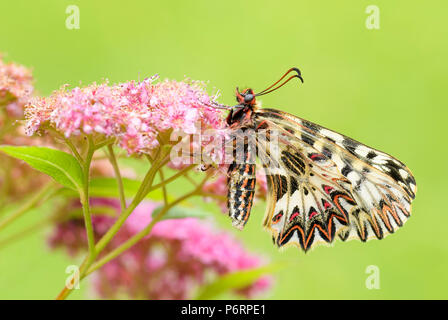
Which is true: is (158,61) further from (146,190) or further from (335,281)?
(146,190)

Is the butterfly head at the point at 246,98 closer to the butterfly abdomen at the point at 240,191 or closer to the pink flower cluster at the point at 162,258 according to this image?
the butterfly abdomen at the point at 240,191

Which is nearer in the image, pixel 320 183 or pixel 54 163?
pixel 54 163

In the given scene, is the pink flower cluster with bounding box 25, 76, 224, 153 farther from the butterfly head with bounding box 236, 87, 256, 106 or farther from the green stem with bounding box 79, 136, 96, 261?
the butterfly head with bounding box 236, 87, 256, 106

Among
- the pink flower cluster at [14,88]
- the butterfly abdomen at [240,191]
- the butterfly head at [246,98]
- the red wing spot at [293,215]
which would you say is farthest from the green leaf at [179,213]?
the pink flower cluster at [14,88]

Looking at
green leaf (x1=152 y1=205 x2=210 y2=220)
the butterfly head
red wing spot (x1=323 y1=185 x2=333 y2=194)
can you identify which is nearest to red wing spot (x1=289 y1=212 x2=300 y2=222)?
red wing spot (x1=323 y1=185 x2=333 y2=194)

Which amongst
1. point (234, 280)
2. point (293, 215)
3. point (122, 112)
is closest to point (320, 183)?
point (293, 215)

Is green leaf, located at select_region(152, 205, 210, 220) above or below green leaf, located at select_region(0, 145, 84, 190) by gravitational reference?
below

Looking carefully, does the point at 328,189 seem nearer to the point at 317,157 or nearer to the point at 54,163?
the point at 317,157
